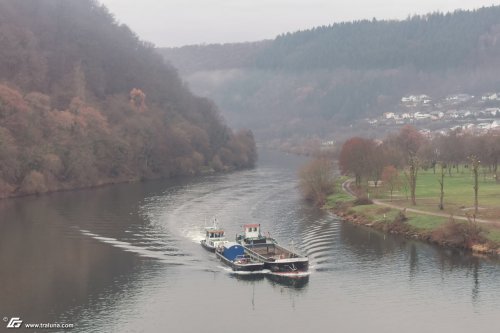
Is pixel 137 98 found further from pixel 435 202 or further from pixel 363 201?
pixel 435 202

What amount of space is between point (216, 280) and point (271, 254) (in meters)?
10.4

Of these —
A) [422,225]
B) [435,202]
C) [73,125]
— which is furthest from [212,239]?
[73,125]

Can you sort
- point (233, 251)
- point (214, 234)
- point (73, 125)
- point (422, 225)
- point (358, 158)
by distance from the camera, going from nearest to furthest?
1. point (233, 251)
2. point (214, 234)
3. point (422, 225)
4. point (358, 158)
5. point (73, 125)

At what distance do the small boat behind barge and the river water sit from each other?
1.74 m

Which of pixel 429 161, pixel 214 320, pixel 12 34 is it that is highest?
pixel 12 34

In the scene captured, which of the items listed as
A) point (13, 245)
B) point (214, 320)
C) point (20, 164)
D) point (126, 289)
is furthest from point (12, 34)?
point (214, 320)

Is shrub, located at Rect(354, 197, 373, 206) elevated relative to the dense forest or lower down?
lower down

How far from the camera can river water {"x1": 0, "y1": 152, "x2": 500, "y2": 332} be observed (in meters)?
49.8

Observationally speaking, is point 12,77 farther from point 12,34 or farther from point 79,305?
point 79,305

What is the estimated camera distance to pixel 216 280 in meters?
61.3

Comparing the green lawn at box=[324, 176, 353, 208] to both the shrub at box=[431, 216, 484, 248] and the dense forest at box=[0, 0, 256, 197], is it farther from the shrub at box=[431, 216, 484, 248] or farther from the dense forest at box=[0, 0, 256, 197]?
the dense forest at box=[0, 0, 256, 197]

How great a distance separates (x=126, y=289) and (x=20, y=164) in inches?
2911

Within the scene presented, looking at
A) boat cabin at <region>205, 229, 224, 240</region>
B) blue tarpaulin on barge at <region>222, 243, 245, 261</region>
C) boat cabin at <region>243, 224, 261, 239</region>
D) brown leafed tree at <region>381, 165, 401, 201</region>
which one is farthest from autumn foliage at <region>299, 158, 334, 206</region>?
blue tarpaulin on barge at <region>222, 243, 245, 261</region>

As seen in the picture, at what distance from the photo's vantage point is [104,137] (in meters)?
151
